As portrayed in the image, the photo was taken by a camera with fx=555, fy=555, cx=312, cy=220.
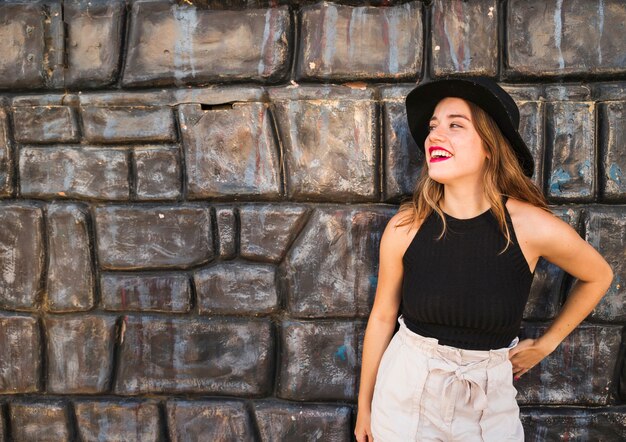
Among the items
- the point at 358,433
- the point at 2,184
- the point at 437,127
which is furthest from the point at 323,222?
the point at 2,184

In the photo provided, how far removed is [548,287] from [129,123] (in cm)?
197

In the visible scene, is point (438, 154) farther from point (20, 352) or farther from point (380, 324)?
point (20, 352)

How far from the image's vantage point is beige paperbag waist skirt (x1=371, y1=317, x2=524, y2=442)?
1816 millimetres

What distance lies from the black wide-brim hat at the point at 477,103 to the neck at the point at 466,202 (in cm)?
21

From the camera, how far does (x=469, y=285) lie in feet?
6.11

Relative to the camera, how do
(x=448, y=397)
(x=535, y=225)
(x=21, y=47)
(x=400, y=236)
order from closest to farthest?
(x=448, y=397) → (x=535, y=225) → (x=400, y=236) → (x=21, y=47)

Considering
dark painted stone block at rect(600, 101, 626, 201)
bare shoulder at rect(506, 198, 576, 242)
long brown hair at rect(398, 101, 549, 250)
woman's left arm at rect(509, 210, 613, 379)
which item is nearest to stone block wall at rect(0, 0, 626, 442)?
dark painted stone block at rect(600, 101, 626, 201)

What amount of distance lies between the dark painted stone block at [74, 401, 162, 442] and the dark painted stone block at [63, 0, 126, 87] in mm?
1482

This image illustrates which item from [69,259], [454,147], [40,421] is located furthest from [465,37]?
[40,421]

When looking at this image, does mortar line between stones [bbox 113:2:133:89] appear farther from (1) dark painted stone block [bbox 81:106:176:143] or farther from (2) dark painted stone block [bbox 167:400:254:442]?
(2) dark painted stone block [bbox 167:400:254:442]

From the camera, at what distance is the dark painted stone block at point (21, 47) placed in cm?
253

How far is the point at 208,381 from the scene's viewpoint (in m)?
2.54

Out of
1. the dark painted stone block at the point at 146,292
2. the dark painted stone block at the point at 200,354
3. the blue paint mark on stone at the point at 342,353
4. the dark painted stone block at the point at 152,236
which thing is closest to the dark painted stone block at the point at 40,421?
the dark painted stone block at the point at 200,354

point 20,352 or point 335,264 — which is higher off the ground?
point 335,264
